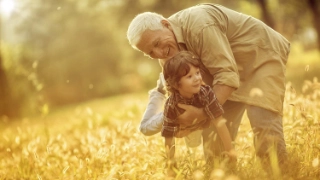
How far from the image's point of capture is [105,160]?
13.9 feet

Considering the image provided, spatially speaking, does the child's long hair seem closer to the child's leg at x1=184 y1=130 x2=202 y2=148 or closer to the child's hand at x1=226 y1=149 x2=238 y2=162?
the child's hand at x1=226 y1=149 x2=238 y2=162

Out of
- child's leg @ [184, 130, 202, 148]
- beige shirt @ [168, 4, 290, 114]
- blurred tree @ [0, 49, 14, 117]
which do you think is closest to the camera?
beige shirt @ [168, 4, 290, 114]

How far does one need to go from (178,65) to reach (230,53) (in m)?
0.50

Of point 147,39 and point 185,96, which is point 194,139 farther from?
point 147,39

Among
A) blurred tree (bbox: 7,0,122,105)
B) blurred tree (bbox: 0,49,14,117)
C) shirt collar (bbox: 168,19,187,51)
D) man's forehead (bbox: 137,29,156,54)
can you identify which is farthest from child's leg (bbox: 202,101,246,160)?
blurred tree (bbox: 7,0,122,105)

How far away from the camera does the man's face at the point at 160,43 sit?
12.8 feet

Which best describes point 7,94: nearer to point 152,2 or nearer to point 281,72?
point 152,2

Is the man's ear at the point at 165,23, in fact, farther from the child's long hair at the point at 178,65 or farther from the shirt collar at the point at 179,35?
the child's long hair at the point at 178,65

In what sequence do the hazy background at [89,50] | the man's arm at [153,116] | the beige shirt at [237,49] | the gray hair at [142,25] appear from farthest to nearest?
the hazy background at [89,50] → the man's arm at [153,116] → the gray hair at [142,25] → the beige shirt at [237,49]

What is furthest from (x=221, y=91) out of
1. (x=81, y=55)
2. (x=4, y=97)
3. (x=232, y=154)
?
(x=81, y=55)

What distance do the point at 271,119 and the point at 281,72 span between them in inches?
17.4

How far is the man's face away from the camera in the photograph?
389 cm

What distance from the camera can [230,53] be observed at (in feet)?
12.7

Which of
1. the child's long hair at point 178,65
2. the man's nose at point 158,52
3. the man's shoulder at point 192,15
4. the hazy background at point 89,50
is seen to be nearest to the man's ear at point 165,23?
the man's shoulder at point 192,15
